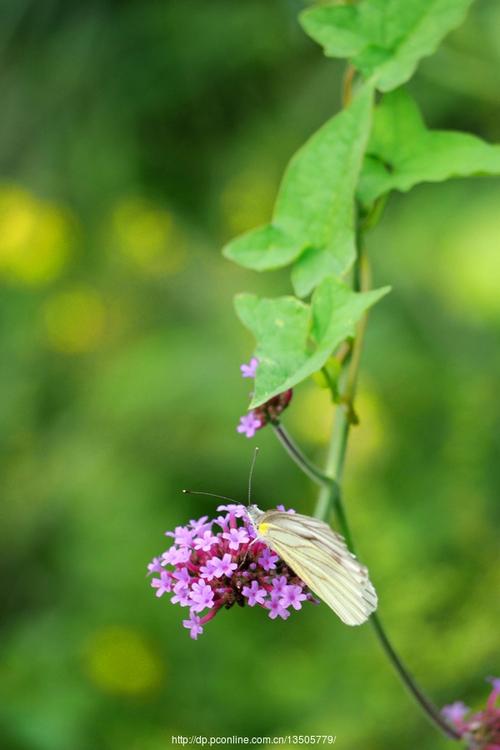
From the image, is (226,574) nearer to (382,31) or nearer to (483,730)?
(483,730)

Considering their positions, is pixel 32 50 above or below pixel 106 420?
above

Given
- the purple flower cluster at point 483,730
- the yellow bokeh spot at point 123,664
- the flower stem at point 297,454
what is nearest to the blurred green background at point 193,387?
the yellow bokeh spot at point 123,664

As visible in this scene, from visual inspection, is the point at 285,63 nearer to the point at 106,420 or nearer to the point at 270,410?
the point at 106,420

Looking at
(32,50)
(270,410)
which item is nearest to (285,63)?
(32,50)

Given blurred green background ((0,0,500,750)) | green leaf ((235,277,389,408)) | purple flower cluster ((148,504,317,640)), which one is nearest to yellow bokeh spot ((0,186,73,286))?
blurred green background ((0,0,500,750))

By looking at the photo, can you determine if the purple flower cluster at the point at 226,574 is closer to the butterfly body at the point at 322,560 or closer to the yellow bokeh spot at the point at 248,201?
the butterfly body at the point at 322,560

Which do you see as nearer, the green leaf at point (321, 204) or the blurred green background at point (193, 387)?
the green leaf at point (321, 204)
